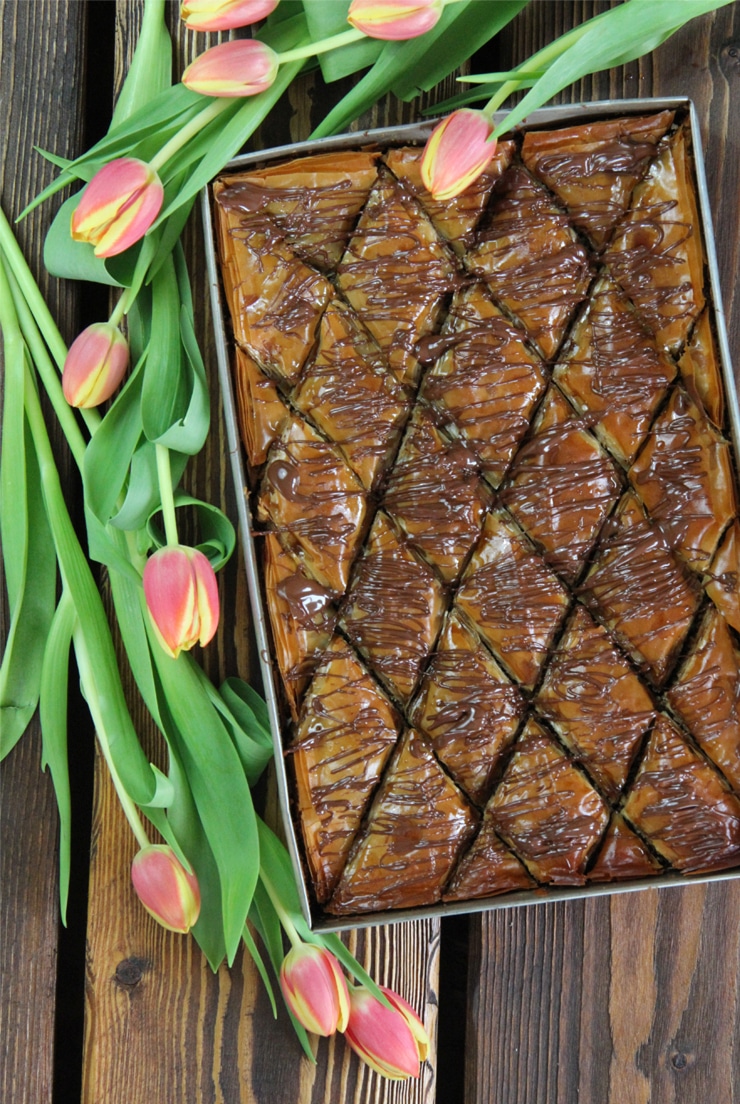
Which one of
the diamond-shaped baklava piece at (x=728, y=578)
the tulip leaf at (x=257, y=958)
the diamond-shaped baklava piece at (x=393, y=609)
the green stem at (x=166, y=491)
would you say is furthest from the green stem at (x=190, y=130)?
the tulip leaf at (x=257, y=958)

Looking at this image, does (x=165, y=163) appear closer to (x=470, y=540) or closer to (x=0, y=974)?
(x=470, y=540)

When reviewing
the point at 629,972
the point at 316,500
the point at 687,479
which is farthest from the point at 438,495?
the point at 629,972

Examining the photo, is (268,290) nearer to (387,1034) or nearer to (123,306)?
(123,306)

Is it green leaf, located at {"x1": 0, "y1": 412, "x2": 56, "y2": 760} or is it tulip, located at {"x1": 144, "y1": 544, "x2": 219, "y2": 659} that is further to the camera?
green leaf, located at {"x1": 0, "y1": 412, "x2": 56, "y2": 760}

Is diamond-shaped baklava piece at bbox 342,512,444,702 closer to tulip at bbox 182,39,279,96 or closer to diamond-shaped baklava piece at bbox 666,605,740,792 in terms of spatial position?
diamond-shaped baklava piece at bbox 666,605,740,792

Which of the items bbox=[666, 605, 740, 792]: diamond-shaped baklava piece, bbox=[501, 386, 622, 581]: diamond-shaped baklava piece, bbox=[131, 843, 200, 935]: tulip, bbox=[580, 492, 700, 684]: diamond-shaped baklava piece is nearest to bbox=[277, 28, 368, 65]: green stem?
bbox=[501, 386, 622, 581]: diamond-shaped baklava piece

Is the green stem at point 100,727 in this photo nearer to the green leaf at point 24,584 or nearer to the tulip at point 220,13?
the green leaf at point 24,584
